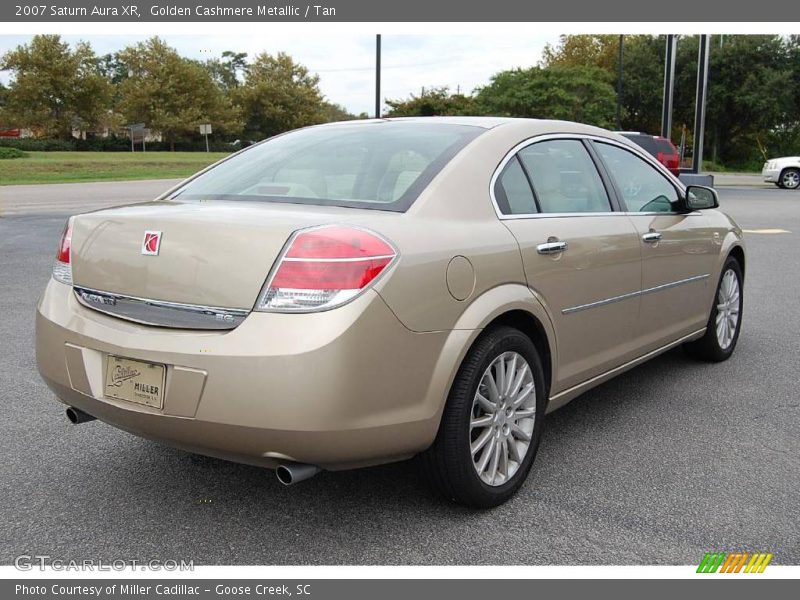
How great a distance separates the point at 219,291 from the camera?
270cm

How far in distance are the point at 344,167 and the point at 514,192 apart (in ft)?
2.44

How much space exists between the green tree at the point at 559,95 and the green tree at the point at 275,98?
26.7 meters

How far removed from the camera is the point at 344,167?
352 centimetres

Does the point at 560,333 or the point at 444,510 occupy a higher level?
the point at 560,333

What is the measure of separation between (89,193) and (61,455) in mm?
21495

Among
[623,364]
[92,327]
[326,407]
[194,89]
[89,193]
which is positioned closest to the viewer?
[326,407]

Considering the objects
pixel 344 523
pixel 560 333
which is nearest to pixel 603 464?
pixel 560 333

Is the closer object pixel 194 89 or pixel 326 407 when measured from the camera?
pixel 326 407

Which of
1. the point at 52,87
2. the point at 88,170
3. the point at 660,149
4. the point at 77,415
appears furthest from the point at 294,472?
the point at 52,87

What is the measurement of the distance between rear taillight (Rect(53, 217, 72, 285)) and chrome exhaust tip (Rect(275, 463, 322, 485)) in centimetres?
120

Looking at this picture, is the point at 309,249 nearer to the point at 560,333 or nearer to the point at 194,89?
the point at 560,333

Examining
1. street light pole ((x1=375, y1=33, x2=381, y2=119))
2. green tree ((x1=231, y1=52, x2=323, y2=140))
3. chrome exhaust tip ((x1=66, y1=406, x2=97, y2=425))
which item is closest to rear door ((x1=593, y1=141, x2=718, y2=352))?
chrome exhaust tip ((x1=66, y1=406, x2=97, y2=425))

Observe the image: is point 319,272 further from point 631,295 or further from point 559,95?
point 559,95

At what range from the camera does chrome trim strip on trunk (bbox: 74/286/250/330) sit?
2.68m
